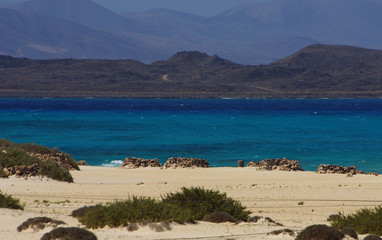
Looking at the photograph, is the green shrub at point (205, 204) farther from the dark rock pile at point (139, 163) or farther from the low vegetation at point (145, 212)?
the dark rock pile at point (139, 163)

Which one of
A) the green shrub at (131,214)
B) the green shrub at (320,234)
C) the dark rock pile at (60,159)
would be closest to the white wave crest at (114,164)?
the dark rock pile at (60,159)

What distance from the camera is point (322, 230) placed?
11.3 meters

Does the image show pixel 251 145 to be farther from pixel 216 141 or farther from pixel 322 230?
pixel 322 230

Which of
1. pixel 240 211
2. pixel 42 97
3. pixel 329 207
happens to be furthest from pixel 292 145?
A: pixel 42 97

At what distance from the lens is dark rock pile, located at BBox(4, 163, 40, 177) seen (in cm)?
2238

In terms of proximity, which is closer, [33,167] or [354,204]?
[354,204]

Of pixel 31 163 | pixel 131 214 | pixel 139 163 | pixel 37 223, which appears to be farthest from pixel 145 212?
pixel 139 163

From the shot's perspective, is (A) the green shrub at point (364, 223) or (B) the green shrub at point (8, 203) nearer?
(A) the green shrub at point (364, 223)

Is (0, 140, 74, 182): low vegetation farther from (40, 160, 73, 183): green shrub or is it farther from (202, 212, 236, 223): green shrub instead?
(202, 212, 236, 223): green shrub

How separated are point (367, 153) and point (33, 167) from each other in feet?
84.6

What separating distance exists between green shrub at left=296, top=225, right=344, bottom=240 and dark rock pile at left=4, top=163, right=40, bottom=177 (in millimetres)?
13425

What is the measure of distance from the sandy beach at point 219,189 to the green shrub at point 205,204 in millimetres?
A: 971

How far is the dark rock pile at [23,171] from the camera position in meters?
22.4

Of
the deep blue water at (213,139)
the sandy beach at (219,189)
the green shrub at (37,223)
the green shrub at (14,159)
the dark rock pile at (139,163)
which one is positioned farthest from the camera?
the deep blue water at (213,139)
